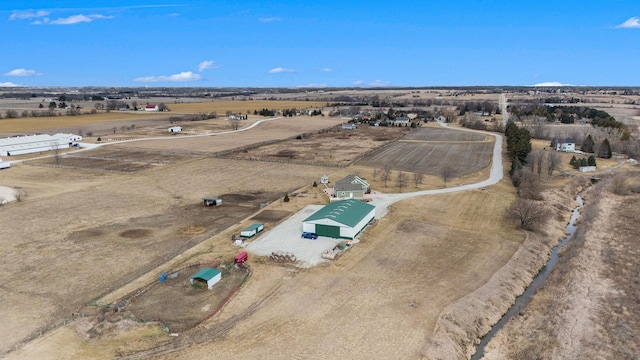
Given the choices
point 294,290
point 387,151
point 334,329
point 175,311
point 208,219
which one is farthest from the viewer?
point 387,151

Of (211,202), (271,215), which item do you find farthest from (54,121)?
(271,215)

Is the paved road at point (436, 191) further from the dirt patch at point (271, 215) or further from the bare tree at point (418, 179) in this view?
the dirt patch at point (271, 215)

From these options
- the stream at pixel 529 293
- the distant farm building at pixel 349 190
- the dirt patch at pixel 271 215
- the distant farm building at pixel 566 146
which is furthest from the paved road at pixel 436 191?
the distant farm building at pixel 566 146

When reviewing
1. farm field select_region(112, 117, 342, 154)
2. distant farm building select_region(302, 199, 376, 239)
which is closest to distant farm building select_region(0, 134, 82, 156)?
Answer: farm field select_region(112, 117, 342, 154)

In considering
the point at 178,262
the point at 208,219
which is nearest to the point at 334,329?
the point at 178,262

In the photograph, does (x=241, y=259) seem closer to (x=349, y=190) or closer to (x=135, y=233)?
(x=135, y=233)

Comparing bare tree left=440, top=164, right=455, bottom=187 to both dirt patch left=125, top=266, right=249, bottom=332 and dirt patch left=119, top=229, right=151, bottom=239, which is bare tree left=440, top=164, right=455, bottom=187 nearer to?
dirt patch left=125, top=266, right=249, bottom=332

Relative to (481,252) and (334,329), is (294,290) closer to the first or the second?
(334,329)
